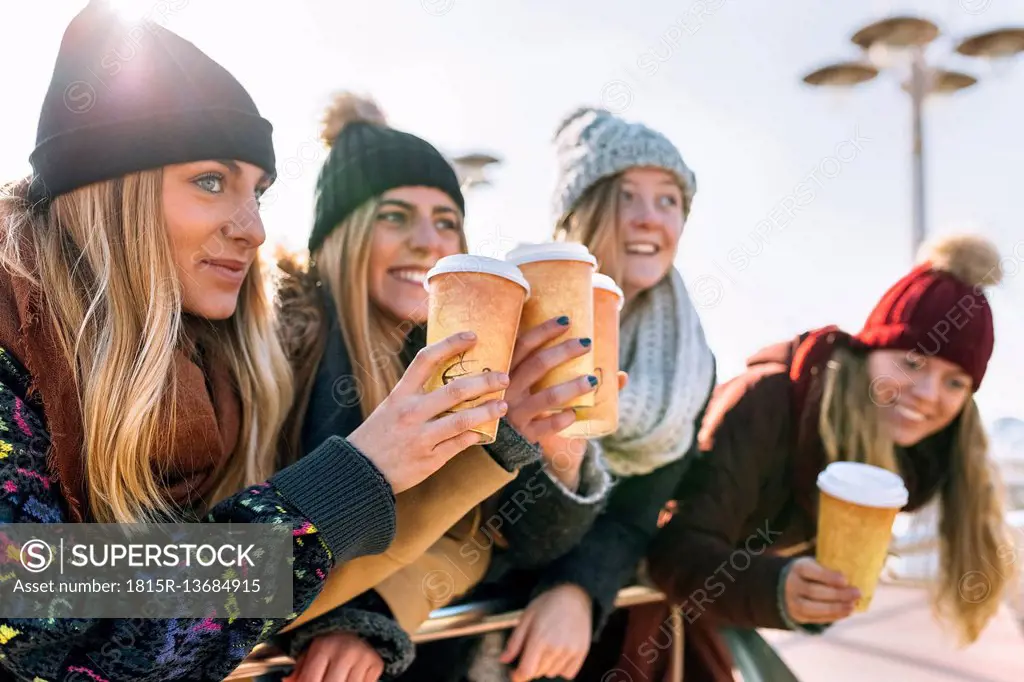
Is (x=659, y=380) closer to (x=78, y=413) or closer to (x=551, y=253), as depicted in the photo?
(x=551, y=253)

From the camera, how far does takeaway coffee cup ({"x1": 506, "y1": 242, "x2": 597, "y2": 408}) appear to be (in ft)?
5.59

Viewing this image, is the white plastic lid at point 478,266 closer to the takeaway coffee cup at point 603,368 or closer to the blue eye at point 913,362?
the takeaway coffee cup at point 603,368

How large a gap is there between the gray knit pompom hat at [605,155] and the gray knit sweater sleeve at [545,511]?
1116 millimetres

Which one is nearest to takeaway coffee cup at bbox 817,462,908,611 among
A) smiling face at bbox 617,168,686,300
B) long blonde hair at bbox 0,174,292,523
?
smiling face at bbox 617,168,686,300

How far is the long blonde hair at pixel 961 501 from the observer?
2.94 meters

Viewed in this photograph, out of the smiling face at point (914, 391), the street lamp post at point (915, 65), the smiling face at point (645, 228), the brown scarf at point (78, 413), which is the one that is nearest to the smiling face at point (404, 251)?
the brown scarf at point (78, 413)

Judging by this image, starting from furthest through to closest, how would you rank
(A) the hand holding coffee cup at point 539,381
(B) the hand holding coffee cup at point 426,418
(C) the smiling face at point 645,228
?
(C) the smiling face at point 645,228 < (A) the hand holding coffee cup at point 539,381 < (B) the hand holding coffee cup at point 426,418

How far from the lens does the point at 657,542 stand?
272 cm

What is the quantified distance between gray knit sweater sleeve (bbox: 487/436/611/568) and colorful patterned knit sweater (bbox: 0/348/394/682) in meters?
0.72

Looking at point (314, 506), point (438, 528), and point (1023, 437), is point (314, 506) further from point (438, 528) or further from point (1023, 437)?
point (1023, 437)

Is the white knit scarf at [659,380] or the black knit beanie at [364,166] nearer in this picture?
the black knit beanie at [364,166]

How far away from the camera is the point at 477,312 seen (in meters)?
1.54

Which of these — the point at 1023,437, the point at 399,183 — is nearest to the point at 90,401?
the point at 399,183

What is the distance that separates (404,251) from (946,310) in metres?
2.00
